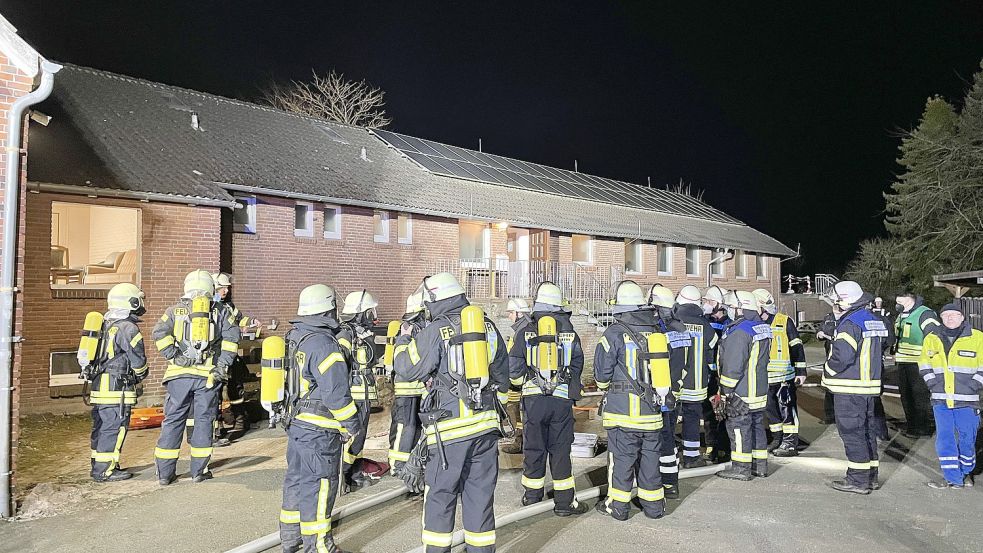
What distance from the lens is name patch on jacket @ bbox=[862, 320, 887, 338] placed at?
663 centimetres

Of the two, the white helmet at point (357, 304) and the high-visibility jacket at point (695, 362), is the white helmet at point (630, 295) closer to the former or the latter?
the high-visibility jacket at point (695, 362)

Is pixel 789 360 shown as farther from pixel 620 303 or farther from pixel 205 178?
pixel 205 178

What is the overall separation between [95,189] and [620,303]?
936cm

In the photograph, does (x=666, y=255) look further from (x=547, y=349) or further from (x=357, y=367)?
(x=357, y=367)

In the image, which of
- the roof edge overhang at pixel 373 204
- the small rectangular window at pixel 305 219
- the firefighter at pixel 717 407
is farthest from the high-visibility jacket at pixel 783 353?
the small rectangular window at pixel 305 219

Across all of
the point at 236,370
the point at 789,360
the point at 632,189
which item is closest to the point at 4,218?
the point at 236,370

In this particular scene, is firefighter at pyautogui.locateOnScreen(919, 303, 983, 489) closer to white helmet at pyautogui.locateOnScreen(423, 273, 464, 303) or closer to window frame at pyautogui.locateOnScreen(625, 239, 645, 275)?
white helmet at pyautogui.locateOnScreen(423, 273, 464, 303)

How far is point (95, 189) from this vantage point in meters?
10.8

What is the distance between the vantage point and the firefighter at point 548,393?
5.88m

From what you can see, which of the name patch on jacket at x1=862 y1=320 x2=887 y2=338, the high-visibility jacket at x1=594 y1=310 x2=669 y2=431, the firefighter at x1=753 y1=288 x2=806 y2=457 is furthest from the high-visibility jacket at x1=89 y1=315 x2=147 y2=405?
the name patch on jacket at x1=862 y1=320 x2=887 y2=338

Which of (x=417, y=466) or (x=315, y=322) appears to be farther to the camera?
(x=315, y=322)

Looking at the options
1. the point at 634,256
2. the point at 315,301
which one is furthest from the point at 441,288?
the point at 634,256

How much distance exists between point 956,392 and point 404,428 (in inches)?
231

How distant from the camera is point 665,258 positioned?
24.5 metres
